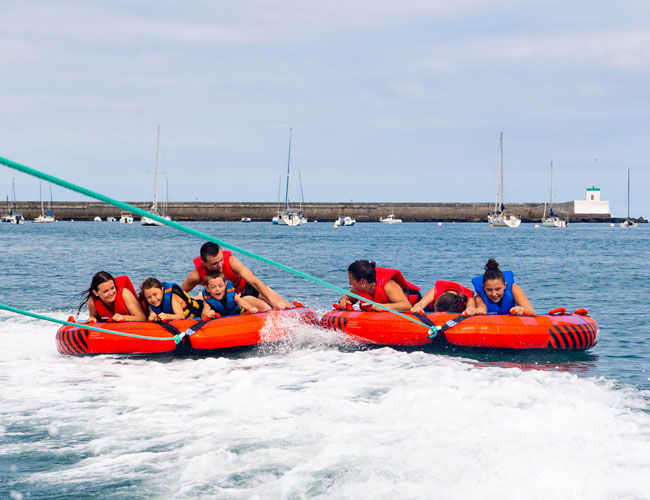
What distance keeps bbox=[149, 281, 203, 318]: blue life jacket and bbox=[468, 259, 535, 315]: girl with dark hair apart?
388 cm

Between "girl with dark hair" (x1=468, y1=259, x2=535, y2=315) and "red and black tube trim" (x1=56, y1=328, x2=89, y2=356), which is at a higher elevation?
"girl with dark hair" (x1=468, y1=259, x2=535, y2=315)

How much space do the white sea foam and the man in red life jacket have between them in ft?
3.66

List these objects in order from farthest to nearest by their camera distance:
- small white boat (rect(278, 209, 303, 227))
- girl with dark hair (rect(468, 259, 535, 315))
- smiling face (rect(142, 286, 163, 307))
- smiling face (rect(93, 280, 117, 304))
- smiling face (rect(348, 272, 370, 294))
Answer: small white boat (rect(278, 209, 303, 227)) → smiling face (rect(348, 272, 370, 294)) → girl with dark hair (rect(468, 259, 535, 315)) → smiling face (rect(142, 286, 163, 307)) → smiling face (rect(93, 280, 117, 304))

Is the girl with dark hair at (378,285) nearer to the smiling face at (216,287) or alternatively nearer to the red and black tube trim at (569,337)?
the smiling face at (216,287)

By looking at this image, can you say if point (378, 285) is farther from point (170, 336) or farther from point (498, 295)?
point (170, 336)

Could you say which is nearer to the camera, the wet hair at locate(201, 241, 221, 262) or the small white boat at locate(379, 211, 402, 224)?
the wet hair at locate(201, 241, 221, 262)

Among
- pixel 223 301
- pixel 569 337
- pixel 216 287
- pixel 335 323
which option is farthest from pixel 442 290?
pixel 216 287

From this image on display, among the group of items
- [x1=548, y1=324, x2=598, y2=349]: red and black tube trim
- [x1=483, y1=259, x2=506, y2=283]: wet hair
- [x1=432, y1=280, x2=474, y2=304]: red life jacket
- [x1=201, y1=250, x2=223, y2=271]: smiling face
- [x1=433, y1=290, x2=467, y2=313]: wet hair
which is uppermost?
[x1=201, y1=250, x2=223, y2=271]: smiling face

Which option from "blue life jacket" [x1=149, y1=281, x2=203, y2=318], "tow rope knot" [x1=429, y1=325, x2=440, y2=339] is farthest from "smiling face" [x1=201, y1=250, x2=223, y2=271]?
"tow rope knot" [x1=429, y1=325, x2=440, y2=339]

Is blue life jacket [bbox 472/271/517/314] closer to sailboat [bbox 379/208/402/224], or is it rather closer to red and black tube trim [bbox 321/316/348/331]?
red and black tube trim [bbox 321/316/348/331]

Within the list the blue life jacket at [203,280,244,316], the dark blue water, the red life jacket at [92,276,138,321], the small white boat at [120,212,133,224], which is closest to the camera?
the red life jacket at [92,276,138,321]

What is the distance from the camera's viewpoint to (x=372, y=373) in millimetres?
8570

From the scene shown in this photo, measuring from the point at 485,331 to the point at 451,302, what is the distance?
97cm

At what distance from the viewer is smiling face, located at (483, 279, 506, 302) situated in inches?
388
